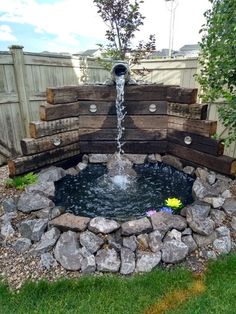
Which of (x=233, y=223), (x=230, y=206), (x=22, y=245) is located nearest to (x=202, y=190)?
(x=230, y=206)

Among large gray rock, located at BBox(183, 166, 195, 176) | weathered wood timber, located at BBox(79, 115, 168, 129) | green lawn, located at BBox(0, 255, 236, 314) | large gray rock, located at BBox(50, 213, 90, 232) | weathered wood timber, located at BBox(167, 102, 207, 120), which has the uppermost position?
weathered wood timber, located at BBox(167, 102, 207, 120)

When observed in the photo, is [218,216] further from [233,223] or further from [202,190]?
[202,190]

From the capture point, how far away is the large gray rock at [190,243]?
112 inches

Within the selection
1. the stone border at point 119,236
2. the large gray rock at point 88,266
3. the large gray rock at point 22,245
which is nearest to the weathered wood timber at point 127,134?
the stone border at point 119,236

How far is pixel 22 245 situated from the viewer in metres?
2.86

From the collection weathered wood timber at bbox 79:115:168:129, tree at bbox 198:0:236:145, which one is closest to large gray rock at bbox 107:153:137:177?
weathered wood timber at bbox 79:115:168:129

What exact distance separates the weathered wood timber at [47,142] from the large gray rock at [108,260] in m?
2.06

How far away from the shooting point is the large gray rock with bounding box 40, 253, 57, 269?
2.69 meters

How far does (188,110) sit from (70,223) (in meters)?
Result: 2.63

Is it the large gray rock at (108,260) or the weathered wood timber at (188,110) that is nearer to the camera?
the large gray rock at (108,260)

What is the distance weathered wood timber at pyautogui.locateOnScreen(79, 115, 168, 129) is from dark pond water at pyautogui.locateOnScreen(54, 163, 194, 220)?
70cm

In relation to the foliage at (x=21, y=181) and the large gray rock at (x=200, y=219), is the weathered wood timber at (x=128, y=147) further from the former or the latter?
the large gray rock at (x=200, y=219)

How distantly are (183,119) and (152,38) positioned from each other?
3.43 meters

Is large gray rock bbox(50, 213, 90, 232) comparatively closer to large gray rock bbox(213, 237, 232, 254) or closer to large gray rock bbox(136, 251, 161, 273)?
large gray rock bbox(136, 251, 161, 273)
